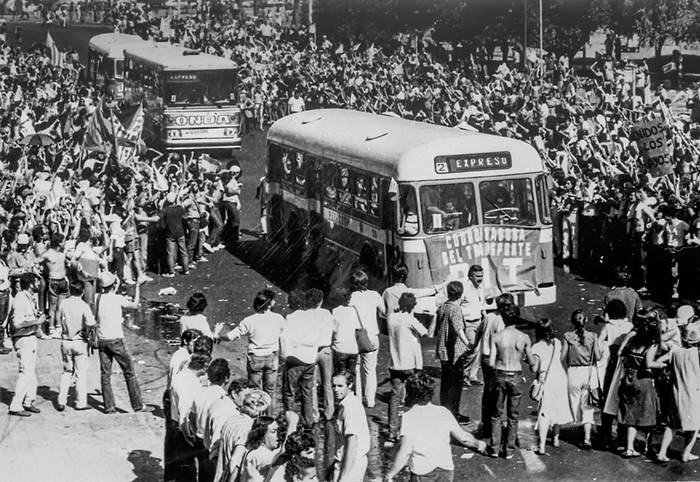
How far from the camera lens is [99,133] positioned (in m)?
25.7

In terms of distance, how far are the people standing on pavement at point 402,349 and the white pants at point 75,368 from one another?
3551mm

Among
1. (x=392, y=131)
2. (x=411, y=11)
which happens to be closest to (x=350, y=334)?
(x=392, y=131)

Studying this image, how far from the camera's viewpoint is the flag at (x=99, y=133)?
25.5m

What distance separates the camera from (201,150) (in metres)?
33.6

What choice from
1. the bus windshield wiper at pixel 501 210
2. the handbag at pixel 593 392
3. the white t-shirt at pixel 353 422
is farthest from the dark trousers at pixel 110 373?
the bus windshield wiper at pixel 501 210

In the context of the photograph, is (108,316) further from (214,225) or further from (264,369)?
(214,225)

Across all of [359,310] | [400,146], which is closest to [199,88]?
[400,146]

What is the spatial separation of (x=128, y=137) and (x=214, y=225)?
12.4 ft

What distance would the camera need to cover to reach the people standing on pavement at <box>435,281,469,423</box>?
13234 millimetres

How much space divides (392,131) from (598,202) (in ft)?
14.3

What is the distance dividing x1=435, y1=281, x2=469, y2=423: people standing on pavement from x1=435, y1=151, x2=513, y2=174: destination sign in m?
3.92

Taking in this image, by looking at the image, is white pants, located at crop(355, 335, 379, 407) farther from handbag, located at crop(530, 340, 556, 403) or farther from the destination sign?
the destination sign

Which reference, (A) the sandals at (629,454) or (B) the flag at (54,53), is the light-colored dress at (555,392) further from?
(B) the flag at (54,53)

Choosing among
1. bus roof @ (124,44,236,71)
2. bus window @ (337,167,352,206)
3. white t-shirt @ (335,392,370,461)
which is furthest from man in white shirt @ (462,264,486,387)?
bus roof @ (124,44,236,71)
